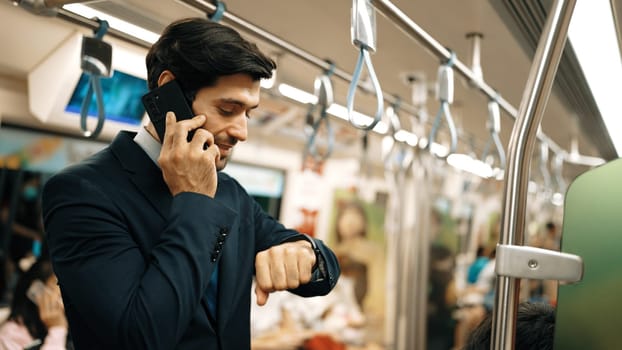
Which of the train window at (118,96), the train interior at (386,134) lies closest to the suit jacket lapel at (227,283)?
the train interior at (386,134)

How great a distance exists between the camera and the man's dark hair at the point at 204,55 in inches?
37.3

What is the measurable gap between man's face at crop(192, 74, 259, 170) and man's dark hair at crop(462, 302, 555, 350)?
0.60 metres

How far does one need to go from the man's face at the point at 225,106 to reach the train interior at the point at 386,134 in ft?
0.94

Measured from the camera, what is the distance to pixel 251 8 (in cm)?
197

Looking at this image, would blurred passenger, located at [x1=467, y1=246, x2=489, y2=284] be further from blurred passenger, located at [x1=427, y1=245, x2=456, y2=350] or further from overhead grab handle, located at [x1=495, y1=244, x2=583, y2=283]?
overhead grab handle, located at [x1=495, y1=244, x2=583, y2=283]

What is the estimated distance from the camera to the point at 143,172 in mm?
993

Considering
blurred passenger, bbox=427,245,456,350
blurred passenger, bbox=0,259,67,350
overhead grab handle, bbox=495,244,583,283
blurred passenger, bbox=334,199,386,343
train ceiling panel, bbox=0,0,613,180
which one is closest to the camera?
overhead grab handle, bbox=495,244,583,283

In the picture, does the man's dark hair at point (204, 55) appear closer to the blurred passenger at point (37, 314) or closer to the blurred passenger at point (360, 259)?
the blurred passenger at point (37, 314)

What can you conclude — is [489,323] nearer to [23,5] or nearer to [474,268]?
[23,5]

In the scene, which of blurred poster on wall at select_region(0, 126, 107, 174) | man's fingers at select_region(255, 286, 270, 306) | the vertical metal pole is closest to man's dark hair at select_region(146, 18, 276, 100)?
man's fingers at select_region(255, 286, 270, 306)

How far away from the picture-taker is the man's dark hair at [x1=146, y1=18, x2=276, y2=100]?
3.10 feet

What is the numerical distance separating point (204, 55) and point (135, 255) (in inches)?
13.7

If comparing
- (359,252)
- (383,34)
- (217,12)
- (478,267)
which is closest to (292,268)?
(217,12)

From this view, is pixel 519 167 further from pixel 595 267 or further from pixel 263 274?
pixel 263 274
